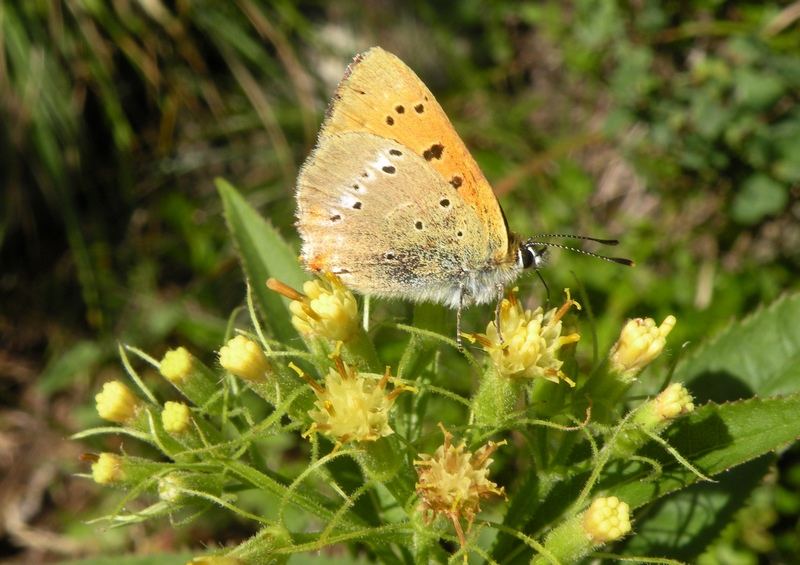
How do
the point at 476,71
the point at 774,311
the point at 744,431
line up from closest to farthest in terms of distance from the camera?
the point at 744,431
the point at 774,311
the point at 476,71

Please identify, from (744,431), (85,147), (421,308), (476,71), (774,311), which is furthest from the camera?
(476,71)

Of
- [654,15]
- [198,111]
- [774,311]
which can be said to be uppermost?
[654,15]

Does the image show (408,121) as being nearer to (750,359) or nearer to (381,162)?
(381,162)

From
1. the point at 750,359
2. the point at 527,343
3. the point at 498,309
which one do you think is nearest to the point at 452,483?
the point at 527,343

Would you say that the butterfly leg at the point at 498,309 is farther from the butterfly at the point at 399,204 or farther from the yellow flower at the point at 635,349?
the yellow flower at the point at 635,349

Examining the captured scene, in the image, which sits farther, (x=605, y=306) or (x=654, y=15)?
(x=654, y=15)

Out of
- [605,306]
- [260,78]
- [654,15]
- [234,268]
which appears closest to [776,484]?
[605,306]

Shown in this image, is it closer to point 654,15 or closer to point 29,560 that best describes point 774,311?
point 654,15

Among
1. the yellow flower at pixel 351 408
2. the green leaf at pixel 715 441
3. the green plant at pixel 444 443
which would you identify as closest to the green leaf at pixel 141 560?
the green plant at pixel 444 443
